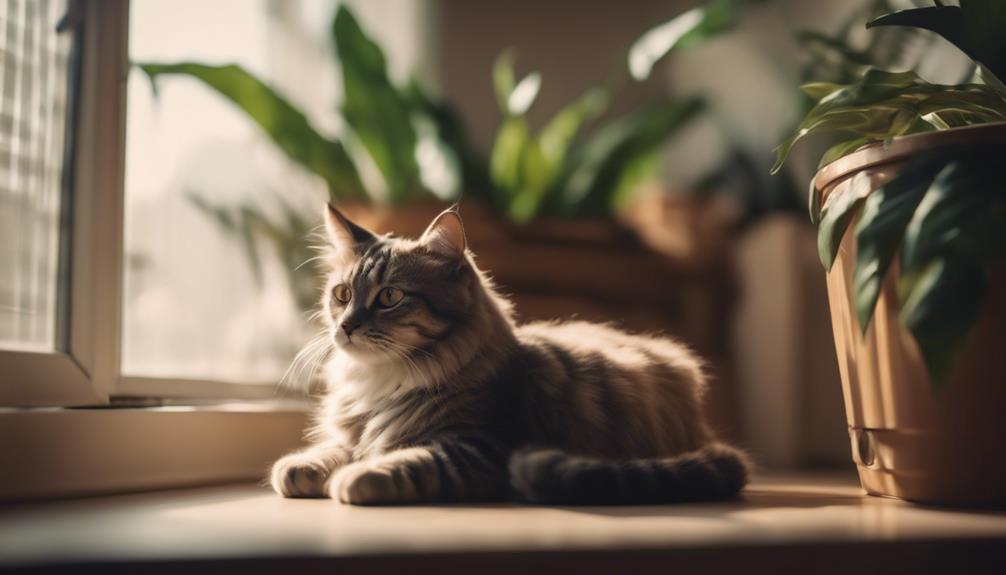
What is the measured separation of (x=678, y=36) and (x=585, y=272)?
580mm

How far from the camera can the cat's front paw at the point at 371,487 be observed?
3.20ft

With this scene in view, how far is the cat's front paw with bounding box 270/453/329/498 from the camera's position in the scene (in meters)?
1.10

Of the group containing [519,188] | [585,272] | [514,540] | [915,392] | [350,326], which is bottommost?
[514,540]

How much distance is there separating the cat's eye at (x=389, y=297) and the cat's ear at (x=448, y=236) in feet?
0.30

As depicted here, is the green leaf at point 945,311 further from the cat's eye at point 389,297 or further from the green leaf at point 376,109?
the green leaf at point 376,109

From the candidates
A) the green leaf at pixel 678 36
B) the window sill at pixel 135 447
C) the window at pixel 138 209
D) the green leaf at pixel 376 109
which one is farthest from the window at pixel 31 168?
the green leaf at pixel 678 36

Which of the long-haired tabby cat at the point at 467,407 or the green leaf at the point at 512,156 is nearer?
the long-haired tabby cat at the point at 467,407

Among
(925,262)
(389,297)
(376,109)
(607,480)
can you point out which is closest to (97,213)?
(389,297)

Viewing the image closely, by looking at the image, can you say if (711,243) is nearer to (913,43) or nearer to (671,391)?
(913,43)

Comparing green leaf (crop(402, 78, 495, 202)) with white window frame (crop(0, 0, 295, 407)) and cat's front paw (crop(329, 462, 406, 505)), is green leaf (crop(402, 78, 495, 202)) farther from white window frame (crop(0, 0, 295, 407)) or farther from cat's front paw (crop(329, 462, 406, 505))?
cat's front paw (crop(329, 462, 406, 505))

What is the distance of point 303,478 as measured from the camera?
1.10 meters

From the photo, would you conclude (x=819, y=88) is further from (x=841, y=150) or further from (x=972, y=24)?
(x=972, y=24)

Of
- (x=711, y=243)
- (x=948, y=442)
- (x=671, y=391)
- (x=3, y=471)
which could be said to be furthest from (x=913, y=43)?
(x=3, y=471)

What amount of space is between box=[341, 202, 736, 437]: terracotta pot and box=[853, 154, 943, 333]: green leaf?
1.00 m
